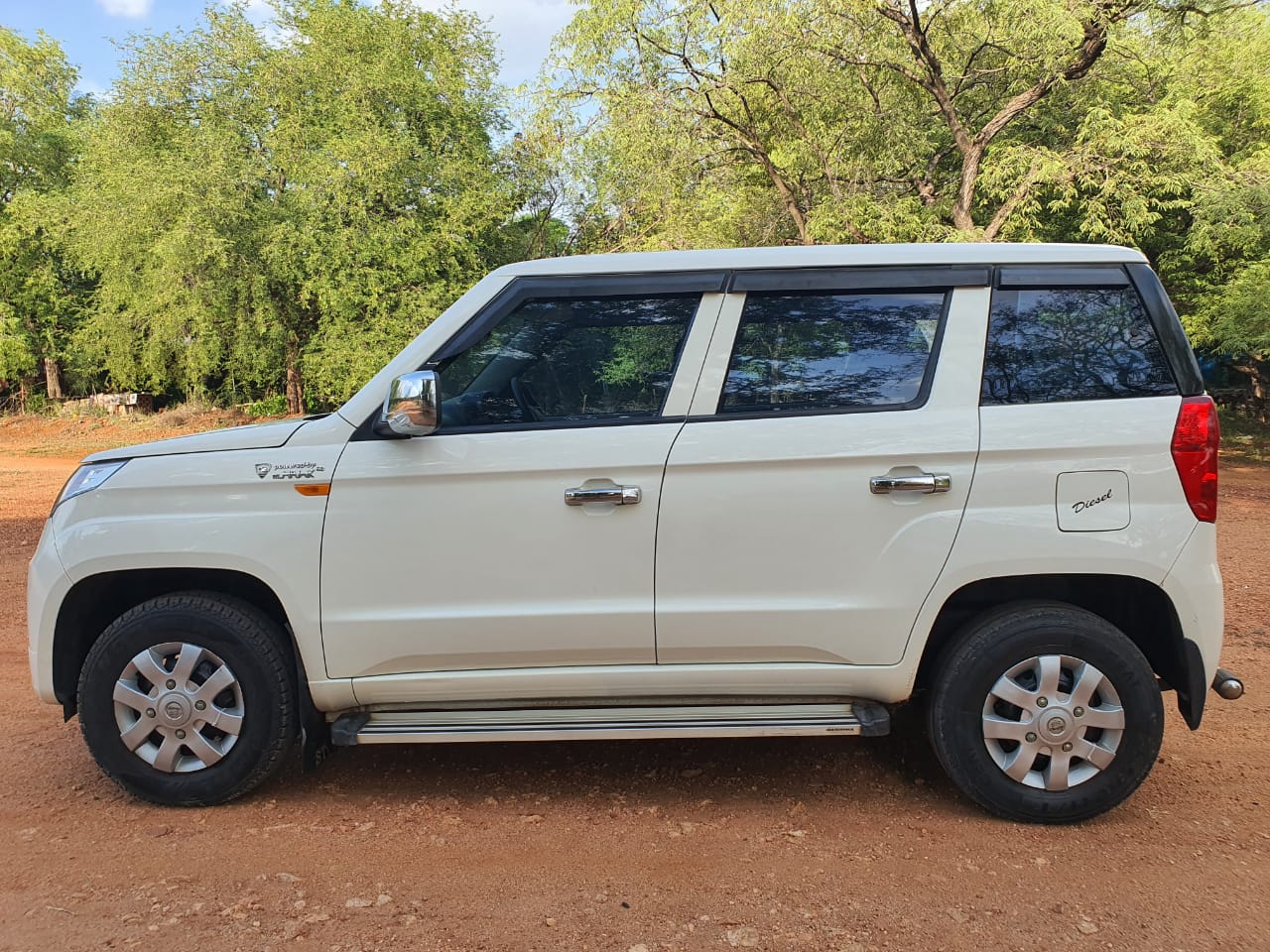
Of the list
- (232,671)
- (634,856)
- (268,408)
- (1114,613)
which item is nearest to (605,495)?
(634,856)

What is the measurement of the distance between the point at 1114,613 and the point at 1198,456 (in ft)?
2.34

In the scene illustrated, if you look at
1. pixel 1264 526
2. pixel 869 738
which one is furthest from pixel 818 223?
pixel 869 738

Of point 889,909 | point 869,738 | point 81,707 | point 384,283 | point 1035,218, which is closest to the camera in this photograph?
point 889,909

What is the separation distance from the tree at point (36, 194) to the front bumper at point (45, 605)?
28.8m

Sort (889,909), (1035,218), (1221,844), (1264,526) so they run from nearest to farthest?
(889,909), (1221,844), (1264,526), (1035,218)

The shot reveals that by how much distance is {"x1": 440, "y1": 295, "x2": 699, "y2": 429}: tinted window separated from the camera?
3.36 metres

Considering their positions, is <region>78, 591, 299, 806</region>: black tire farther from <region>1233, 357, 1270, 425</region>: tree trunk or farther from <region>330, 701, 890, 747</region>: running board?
<region>1233, 357, 1270, 425</region>: tree trunk

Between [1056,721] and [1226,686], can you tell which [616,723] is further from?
[1226,686]

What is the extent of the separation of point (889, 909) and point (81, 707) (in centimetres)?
294

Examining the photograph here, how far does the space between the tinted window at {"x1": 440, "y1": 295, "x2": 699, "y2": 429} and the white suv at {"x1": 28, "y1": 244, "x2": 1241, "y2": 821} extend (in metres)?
0.01

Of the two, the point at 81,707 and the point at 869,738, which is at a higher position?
the point at 81,707

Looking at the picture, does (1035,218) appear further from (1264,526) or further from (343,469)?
(343,469)

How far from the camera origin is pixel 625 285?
342 cm

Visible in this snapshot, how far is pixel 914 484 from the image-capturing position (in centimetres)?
318
